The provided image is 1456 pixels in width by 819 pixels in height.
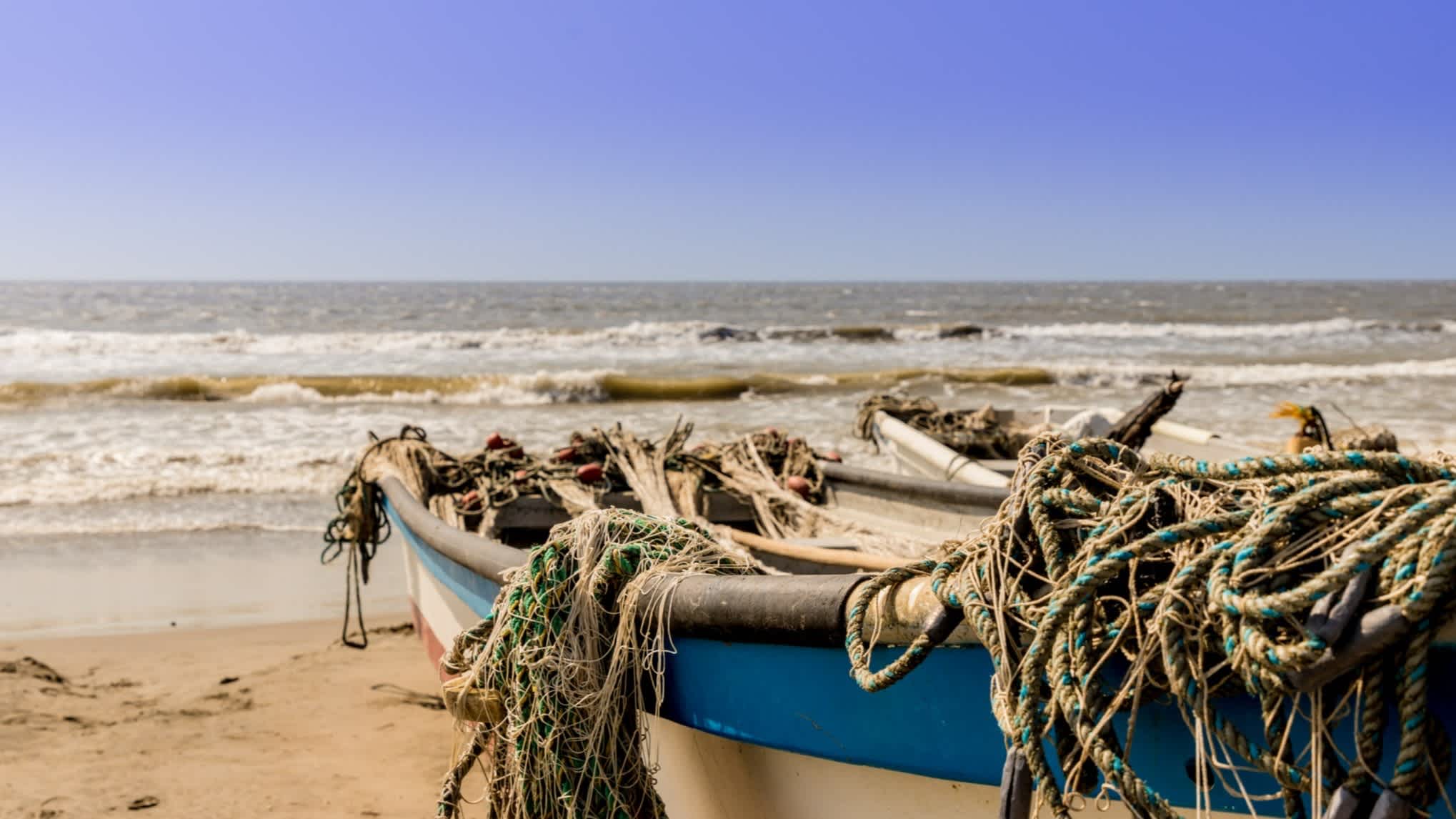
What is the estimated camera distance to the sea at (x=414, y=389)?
24.6 feet

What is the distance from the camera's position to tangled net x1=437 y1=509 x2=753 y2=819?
2.50m

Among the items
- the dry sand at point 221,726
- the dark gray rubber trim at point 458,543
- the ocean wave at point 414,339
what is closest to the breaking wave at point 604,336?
the ocean wave at point 414,339

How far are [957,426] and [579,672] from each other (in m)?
6.18

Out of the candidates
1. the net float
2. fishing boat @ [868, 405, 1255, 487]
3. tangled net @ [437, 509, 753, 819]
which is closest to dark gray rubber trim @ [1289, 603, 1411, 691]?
tangled net @ [437, 509, 753, 819]

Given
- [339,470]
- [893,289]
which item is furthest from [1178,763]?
[893,289]

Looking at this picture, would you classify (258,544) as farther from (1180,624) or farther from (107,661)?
(1180,624)

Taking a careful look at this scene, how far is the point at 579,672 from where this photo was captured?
2510mm

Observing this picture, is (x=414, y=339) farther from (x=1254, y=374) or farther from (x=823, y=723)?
(x=823, y=723)

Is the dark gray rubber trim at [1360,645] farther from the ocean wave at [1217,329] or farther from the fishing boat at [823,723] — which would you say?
the ocean wave at [1217,329]

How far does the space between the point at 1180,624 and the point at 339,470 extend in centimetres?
990

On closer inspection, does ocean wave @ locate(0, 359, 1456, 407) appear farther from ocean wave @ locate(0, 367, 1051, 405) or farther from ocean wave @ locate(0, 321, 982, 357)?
ocean wave @ locate(0, 321, 982, 357)

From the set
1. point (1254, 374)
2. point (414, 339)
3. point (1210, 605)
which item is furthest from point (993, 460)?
point (414, 339)

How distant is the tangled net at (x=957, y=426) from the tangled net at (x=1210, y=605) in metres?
5.96

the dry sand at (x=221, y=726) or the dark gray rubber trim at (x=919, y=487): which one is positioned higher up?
the dark gray rubber trim at (x=919, y=487)
